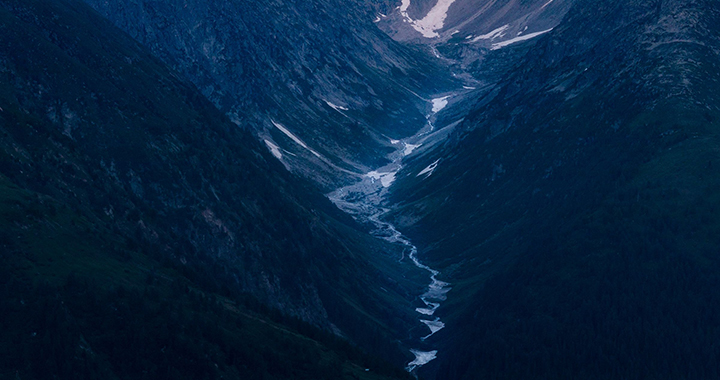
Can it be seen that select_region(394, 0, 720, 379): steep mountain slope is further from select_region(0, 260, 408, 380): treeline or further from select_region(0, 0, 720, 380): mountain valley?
select_region(0, 260, 408, 380): treeline

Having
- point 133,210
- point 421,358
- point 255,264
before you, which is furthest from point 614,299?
point 133,210

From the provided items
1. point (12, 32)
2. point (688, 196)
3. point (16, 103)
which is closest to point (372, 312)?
point (688, 196)

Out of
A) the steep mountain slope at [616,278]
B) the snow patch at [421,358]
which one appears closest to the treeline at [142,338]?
the snow patch at [421,358]

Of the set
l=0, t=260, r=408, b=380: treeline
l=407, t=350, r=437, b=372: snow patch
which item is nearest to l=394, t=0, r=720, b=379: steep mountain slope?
l=407, t=350, r=437, b=372: snow patch

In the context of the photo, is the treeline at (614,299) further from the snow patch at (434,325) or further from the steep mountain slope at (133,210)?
the steep mountain slope at (133,210)

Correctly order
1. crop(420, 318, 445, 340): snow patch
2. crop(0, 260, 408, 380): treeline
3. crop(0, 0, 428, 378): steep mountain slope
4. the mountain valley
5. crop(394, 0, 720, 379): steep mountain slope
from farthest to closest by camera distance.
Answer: crop(420, 318, 445, 340): snow patch
crop(394, 0, 720, 379): steep mountain slope
crop(0, 0, 428, 378): steep mountain slope
the mountain valley
crop(0, 260, 408, 380): treeline

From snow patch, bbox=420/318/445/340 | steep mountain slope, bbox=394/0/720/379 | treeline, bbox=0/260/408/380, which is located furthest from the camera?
snow patch, bbox=420/318/445/340

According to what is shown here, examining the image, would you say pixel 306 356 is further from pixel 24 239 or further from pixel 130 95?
pixel 130 95

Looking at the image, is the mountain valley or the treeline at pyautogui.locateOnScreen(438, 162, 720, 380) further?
the treeline at pyautogui.locateOnScreen(438, 162, 720, 380)

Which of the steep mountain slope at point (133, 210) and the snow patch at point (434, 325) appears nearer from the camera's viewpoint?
the steep mountain slope at point (133, 210)
